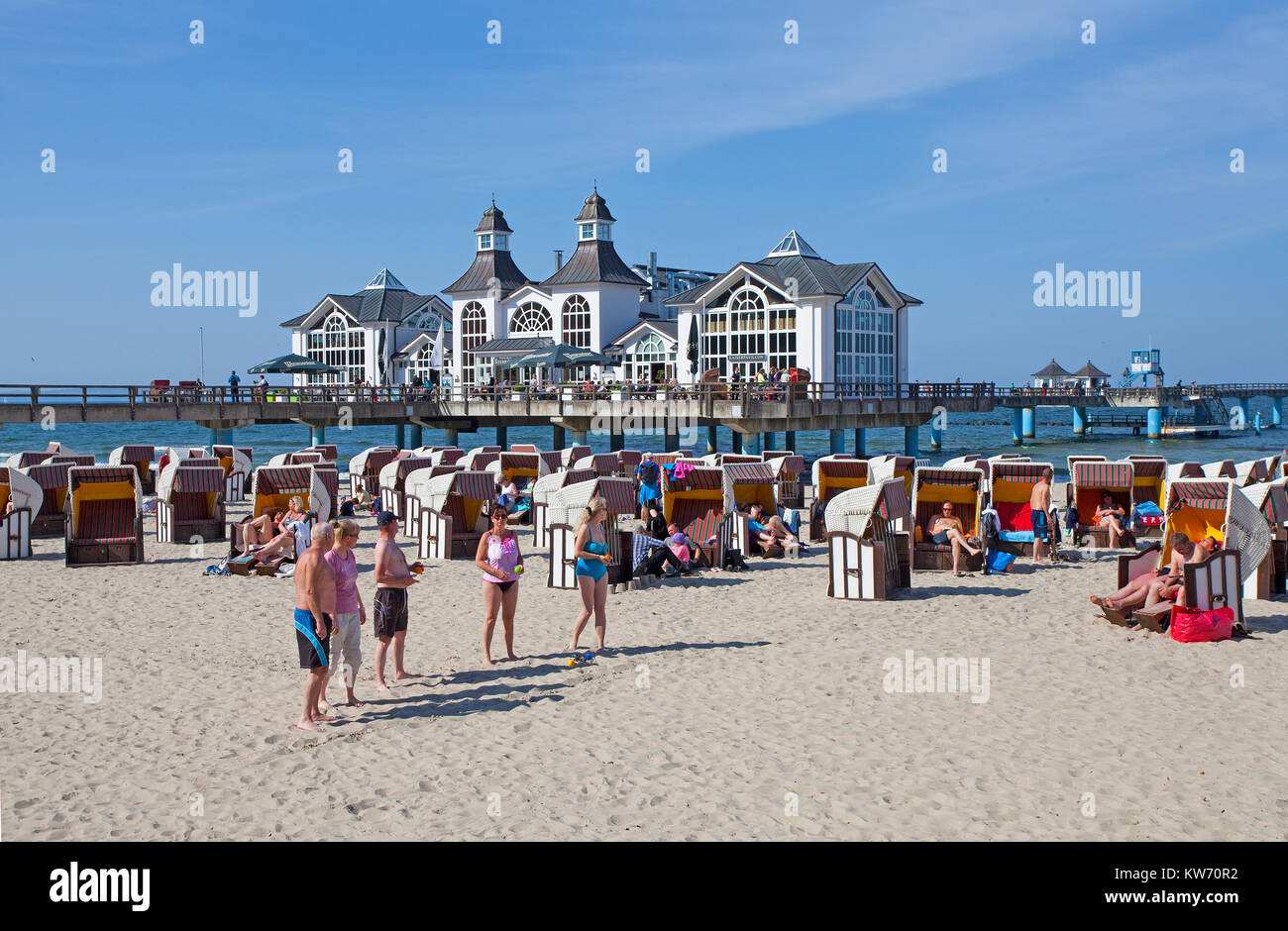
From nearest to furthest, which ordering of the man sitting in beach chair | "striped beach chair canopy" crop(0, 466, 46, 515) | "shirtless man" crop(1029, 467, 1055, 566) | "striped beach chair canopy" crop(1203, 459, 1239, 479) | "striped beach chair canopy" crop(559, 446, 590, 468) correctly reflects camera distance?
"shirtless man" crop(1029, 467, 1055, 566), the man sitting in beach chair, "striped beach chair canopy" crop(0, 466, 46, 515), "striped beach chair canopy" crop(1203, 459, 1239, 479), "striped beach chair canopy" crop(559, 446, 590, 468)

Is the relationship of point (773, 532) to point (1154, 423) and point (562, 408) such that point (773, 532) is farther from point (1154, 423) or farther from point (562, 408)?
point (1154, 423)

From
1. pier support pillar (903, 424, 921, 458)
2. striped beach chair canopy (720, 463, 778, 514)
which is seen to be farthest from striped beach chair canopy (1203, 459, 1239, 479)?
pier support pillar (903, 424, 921, 458)

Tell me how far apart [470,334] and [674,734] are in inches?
1864

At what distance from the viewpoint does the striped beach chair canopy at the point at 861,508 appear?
11.8 m

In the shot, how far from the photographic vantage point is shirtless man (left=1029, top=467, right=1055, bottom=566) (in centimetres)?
1439

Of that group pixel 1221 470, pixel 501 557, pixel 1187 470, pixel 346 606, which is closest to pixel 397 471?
pixel 501 557

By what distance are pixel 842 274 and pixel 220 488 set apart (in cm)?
2924

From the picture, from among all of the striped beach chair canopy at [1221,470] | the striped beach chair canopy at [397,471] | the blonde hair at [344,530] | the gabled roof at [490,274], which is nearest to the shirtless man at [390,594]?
the blonde hair at [344,530]

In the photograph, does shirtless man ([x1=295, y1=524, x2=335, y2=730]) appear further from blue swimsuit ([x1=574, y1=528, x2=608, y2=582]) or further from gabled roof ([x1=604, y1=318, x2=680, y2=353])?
gabled roof ([x1=604, y1=318, x2=680, y2=353])

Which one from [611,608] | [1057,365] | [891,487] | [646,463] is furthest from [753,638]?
[1057,365]

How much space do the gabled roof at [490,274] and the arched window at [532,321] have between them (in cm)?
158

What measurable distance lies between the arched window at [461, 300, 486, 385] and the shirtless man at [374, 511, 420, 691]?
4473cm

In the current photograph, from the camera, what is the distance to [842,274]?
137 feet
